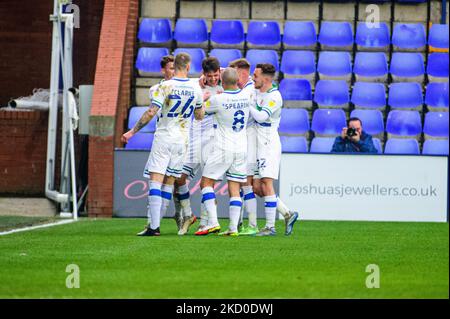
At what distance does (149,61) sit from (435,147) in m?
5.34

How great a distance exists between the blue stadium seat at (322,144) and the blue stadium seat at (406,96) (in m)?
1.65

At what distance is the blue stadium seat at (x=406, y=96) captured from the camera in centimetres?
2141

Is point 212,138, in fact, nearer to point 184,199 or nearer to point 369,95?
point 184,199

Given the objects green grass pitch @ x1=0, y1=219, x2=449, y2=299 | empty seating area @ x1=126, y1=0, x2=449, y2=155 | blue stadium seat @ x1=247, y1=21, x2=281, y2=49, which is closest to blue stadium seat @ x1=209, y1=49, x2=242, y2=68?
empty seating area @ x1=126, y1=0, x2=449, y2=155

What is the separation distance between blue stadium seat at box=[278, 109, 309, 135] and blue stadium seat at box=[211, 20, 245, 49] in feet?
6.64

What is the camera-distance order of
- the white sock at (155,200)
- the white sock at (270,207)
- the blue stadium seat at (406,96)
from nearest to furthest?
the white sock at (155,200), the white sock at (270,207), the blue stadium seat at (406,96)

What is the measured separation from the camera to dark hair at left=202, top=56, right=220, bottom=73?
47.5 feet

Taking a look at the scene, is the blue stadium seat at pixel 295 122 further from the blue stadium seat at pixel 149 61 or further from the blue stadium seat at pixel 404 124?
the blue stadium seat at pixel 149 61

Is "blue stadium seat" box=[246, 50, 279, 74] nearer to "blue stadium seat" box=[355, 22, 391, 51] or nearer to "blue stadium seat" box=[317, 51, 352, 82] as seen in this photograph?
"blue stadium seat" box=[317, 51, 352, 82]

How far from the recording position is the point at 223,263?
11.1m

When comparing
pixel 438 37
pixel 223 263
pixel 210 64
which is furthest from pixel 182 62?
pixel 438 37

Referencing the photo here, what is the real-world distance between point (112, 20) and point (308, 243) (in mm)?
8876

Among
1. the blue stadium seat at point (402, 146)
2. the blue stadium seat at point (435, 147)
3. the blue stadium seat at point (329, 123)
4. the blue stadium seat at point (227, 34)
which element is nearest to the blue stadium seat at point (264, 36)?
the blue stadium seat at point (227, 34)

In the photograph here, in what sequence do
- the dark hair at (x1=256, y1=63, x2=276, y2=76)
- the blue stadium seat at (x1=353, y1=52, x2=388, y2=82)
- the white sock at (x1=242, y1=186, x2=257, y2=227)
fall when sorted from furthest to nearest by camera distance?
the blue stadium seat at (x1=353, y1=52, x2=388, y2=82)
the white sock at (x1=242, y1=186, x2=257, y2=227)
the dark hair at (x1=256, y1=63, x2=276, y2=76)
